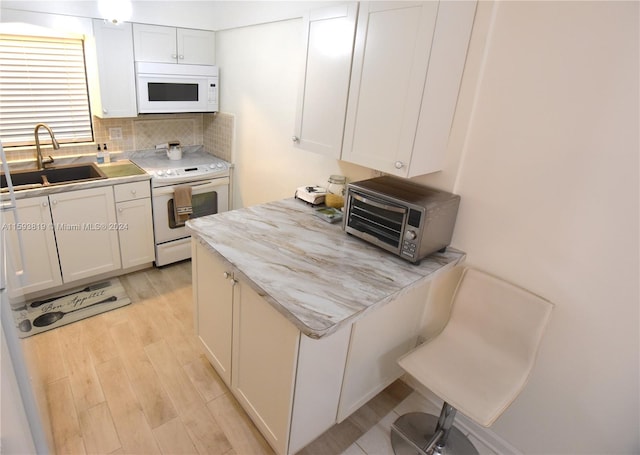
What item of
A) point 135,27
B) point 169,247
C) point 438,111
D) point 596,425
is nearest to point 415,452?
point 596,425

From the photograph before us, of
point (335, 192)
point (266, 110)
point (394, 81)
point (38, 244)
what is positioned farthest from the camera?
point (266, 110)

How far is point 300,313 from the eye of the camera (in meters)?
1.36

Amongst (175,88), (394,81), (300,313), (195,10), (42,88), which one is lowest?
(300,313)

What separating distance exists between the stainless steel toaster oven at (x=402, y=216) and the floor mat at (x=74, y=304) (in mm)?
2059

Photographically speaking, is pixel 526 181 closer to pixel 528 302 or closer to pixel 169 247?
pixel 528 302

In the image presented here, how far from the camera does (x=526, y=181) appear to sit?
1.60 meters

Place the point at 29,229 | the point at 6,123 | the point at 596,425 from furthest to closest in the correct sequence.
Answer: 1. the point at 6,123
2. the point at 29,229
3. the point at 596,425

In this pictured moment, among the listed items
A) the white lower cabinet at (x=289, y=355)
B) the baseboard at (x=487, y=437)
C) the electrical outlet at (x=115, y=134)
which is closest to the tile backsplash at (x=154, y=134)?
the electrical outlet at (x=115, y=134)

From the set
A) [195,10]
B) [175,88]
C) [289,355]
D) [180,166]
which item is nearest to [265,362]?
[289,355]

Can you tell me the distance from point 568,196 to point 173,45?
3.06 metres

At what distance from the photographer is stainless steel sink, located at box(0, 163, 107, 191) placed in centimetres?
274

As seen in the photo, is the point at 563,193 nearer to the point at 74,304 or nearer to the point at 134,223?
the point at 134,223

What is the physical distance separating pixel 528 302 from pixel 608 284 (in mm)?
301

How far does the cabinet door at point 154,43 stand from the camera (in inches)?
113
